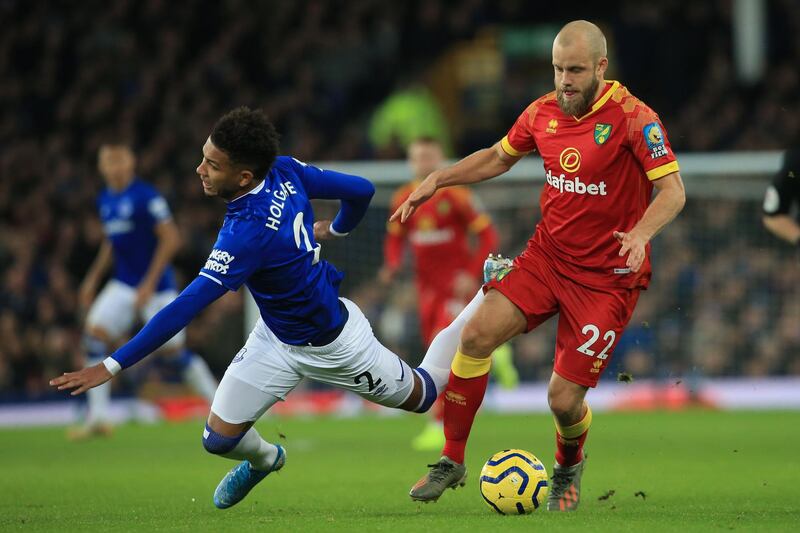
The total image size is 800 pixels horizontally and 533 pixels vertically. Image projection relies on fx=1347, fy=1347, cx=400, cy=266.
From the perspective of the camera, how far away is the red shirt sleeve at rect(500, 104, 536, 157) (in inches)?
281

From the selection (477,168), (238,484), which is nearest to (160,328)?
(238,484)

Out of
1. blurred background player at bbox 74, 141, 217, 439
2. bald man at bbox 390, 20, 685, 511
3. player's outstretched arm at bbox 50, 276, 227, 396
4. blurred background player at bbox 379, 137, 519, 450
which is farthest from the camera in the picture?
blurred background player at bbox 74, 141, 217, 439

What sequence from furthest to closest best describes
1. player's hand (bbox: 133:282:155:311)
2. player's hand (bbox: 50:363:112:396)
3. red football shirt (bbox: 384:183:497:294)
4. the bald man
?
player's hand (bbox: 133:282:155:311), red football shirt (bbox: 384:183:497:294), the bald man, player's hand (bbox: 50:363:112:396)

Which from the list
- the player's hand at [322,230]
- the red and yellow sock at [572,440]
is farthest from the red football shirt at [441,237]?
the red and yellow sock at [572,440]

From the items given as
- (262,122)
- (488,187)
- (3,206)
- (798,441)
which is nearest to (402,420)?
(488,187)

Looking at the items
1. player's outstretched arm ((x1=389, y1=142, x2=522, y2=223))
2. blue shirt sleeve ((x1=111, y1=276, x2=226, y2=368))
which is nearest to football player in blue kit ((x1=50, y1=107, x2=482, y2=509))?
blue shirt sleeve ((x1=111, y1=276, x2=226, y2=368))

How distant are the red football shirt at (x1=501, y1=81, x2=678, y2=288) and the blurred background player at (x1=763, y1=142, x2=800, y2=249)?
225 centimetres

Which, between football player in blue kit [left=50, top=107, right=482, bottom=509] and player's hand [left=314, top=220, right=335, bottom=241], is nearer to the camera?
football player in blue kit [left=50, top=107, right=482, bottom=509]

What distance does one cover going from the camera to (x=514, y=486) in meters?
6.63

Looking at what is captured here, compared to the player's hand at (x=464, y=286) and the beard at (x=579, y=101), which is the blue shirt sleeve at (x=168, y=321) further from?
the player's hand at (x=464, y=286)

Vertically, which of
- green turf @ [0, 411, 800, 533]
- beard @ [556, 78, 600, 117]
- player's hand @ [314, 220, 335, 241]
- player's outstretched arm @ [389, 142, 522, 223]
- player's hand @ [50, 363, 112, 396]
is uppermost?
beard @ [556, 78, 600, 117]

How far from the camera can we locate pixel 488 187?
16297mm

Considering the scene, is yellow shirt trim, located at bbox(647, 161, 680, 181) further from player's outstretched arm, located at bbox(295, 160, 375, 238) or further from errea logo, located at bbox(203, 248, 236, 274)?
errea logo, located at bbox(203, 248, 236, 274)

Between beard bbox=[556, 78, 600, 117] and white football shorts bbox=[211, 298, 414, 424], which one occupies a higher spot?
beard bbox=[556, 78, 600, 117]
